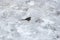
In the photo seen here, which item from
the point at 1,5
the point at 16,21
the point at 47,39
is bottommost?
the point at 47,39

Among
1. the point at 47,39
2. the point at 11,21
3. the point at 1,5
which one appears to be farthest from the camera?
the point at 1,5

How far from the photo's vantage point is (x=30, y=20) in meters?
0.98

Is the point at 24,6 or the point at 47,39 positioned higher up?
the point at 24,6

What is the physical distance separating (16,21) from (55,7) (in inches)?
11.1

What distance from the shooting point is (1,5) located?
108cm

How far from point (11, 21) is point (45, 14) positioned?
0.73 feet

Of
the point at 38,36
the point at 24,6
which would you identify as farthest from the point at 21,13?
the point at 38,36

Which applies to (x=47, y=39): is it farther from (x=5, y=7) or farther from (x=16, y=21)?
(x=5, y=7)

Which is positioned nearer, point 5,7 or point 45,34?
point 45,34

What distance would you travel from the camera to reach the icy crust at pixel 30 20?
34.6 inches

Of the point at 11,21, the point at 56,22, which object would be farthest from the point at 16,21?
the point at 56,22

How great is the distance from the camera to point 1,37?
2.84ft

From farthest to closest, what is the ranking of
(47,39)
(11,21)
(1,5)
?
(1,5) < (11,21) < (47,39)

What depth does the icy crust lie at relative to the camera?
34.6 inches
